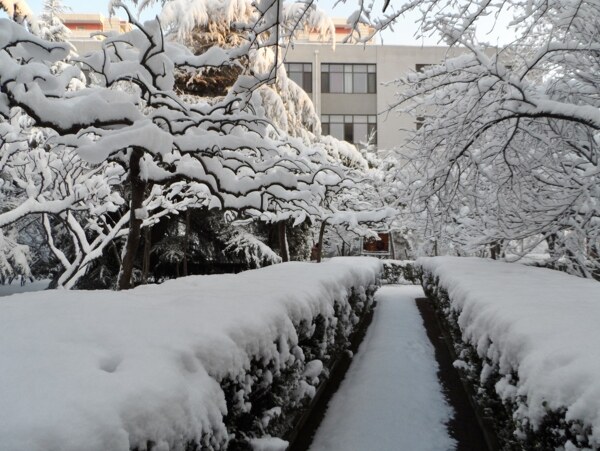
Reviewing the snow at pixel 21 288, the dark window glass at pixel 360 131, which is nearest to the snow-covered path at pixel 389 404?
the snow at pixel 21 288

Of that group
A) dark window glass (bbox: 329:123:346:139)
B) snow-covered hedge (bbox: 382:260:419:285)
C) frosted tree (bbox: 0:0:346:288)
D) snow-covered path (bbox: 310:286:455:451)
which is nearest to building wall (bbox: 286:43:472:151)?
dark window glass (bbox: 329:123:346:139)

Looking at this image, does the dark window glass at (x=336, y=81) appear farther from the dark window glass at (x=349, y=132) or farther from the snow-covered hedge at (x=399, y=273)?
the snow-covered hedge at (x=399, y=273)

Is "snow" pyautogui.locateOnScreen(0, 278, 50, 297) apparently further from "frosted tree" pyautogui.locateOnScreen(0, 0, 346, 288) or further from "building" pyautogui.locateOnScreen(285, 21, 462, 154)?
"building" pyautogui.locateOnScreen(285, 21, 462, 154)

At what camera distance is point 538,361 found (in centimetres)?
294

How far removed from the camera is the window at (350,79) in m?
38.5

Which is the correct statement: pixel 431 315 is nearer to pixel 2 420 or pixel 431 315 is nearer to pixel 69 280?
pixel 69 280

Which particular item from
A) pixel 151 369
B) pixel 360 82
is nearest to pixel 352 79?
pixel 360 82

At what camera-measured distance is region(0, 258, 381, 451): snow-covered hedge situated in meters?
1.78

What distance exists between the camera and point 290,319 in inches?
171

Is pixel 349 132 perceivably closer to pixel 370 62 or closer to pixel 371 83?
pixel 371 83

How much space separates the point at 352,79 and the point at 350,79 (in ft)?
0.45

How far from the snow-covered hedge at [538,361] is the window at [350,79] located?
112 feet

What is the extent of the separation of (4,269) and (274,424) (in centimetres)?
1372

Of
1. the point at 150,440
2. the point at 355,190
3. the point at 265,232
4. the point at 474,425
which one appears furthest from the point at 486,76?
the point at 265,232
